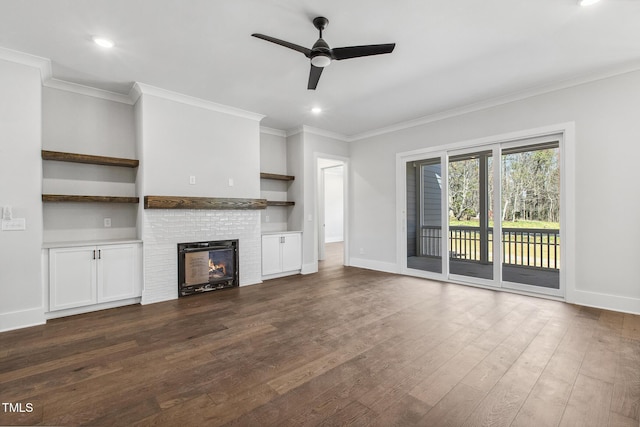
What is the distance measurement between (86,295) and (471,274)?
18.3 feet

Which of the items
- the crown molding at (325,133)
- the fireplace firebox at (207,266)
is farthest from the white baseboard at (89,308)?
the crown molding at (325,133)

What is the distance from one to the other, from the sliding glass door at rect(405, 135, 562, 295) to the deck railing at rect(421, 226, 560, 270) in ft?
0.04

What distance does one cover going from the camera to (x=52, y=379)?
84.4 inches

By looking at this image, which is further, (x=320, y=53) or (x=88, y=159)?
(x=88, y=159)

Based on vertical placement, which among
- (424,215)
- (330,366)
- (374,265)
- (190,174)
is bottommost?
(330,366)

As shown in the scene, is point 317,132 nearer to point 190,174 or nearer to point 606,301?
point 190,174

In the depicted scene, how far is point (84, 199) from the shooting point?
3693mm

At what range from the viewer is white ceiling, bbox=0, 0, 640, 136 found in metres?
2.47

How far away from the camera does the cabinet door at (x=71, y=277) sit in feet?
11.0

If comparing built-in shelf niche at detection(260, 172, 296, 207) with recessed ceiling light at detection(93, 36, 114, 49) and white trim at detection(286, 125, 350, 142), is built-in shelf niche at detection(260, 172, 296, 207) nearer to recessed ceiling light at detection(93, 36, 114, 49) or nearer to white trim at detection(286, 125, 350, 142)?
white trim at detection(286, 125, 350, 142)

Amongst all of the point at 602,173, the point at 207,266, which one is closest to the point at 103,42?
the point at 207,266

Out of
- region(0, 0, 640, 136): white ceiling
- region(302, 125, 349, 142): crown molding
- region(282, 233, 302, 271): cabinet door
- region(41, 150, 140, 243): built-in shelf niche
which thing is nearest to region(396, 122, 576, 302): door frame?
region(0, 0, 640, 136): white ceiling

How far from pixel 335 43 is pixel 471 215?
3.56 metres

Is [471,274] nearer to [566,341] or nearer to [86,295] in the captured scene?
[566,341]
